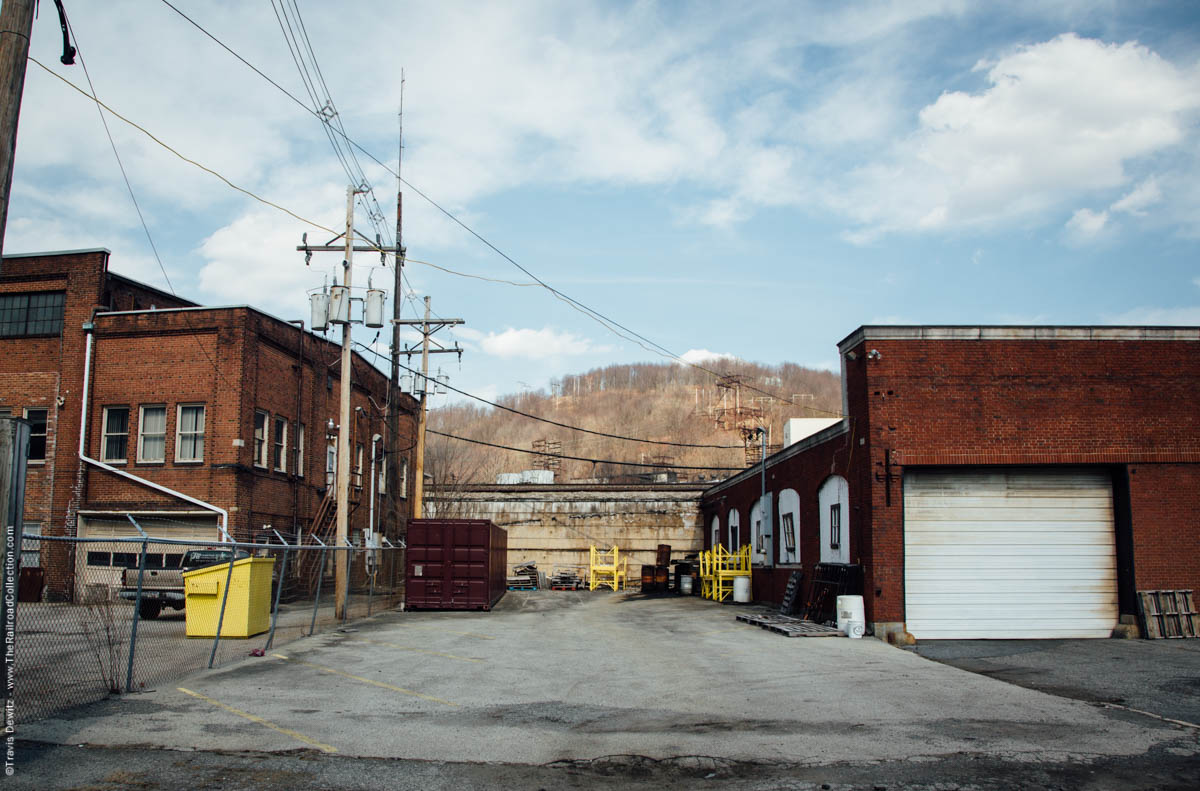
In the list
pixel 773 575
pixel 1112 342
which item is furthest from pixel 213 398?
pixel 1112 342

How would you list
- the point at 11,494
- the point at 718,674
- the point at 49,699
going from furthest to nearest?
1. the point at 718,674
2. the point at 49,699
3. the point at 11,494

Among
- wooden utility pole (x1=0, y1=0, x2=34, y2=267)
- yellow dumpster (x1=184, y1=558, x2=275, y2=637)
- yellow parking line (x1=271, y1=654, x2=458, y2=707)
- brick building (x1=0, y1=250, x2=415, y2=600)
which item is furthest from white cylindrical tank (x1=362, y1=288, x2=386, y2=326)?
wooden utility pole (x1=0, y1=0, x2=34, y2=267)

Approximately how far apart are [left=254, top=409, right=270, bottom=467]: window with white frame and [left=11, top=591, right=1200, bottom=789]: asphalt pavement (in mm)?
13654

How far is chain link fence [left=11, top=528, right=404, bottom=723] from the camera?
869 centimetres

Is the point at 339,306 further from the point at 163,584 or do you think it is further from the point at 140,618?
the point at 140,618

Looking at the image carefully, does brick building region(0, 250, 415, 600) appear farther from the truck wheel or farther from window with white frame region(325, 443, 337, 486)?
the truck wheel

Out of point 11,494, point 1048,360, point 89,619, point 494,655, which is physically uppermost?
point 1048,360

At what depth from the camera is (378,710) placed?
9.84m

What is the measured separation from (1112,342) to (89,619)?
1841 centimetres

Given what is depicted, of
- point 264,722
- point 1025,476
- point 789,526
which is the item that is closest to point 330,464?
point 789,526

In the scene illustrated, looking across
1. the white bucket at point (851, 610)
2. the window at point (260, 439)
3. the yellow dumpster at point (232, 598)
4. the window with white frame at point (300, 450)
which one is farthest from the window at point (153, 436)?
the white bucket at point (851, 610)

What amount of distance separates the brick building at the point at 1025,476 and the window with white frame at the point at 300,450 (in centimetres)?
1903

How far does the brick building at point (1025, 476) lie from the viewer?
58.5 ft

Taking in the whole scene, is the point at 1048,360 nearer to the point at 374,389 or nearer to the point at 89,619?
the point at 89,619
